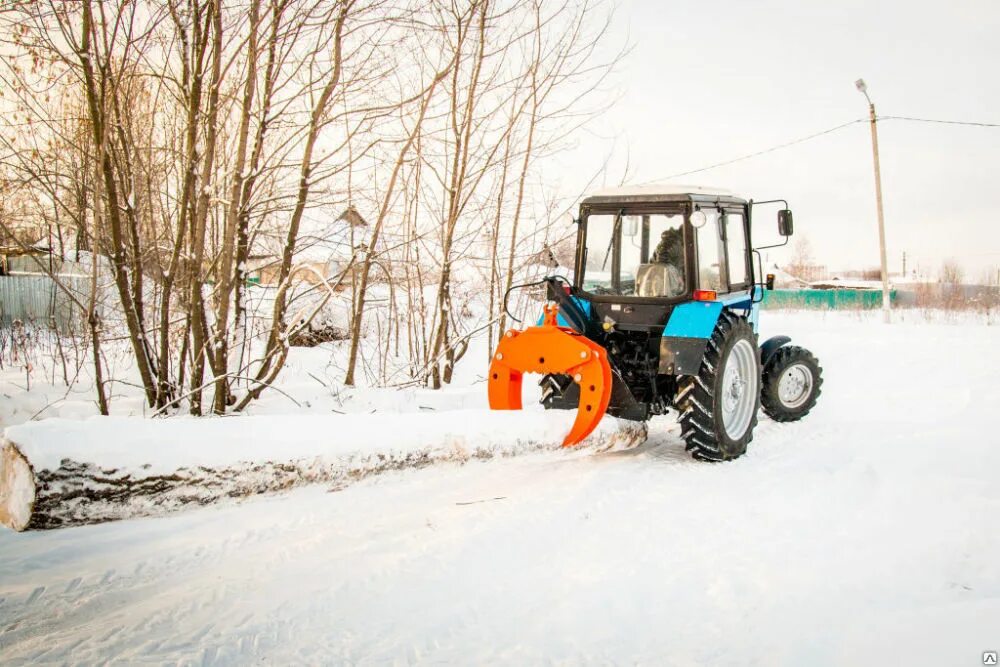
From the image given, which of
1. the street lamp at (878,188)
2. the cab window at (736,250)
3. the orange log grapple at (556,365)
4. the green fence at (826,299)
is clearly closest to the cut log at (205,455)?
the orange log grapple at (556,365)

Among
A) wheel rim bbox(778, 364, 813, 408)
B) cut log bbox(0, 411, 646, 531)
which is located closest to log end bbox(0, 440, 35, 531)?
cut log bbox(0, 411, 646, 531)

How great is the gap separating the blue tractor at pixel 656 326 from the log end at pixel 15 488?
2767mm

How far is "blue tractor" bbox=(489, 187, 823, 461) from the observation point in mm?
4613

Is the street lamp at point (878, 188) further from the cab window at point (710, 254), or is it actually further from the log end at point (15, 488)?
the log end at point (15, 488)

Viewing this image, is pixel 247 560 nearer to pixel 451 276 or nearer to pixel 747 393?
pixel 747 393

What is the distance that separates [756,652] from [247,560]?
2.13m

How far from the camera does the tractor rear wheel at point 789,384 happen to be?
235 inches

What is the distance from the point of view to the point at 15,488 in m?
2.96

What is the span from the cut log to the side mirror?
Result: 2635mm

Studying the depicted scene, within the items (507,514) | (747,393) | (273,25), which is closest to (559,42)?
(273,25)

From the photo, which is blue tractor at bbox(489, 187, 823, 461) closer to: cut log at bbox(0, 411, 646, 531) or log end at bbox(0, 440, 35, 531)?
cut log at bbox(0, 411, 646, 531)

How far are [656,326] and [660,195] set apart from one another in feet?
3.32

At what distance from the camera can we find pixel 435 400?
25.1 feet

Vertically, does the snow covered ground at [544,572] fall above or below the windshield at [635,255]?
below
